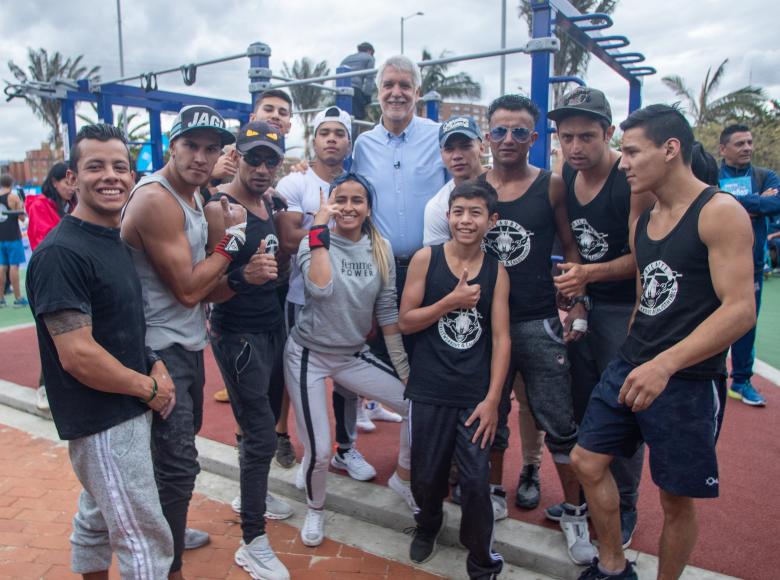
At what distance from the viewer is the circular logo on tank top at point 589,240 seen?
2.95 meters

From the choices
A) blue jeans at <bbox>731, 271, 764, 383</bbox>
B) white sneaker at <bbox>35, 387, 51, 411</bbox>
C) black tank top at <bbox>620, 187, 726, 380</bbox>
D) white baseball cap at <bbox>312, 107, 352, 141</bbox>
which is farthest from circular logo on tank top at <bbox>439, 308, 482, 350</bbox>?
white sneaker at <bbox>35, 387, 51, 411</bbox>

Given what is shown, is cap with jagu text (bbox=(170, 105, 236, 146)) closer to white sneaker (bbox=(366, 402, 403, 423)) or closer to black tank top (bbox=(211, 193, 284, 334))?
black tank top (bbox=(211, 193, 284, 334))

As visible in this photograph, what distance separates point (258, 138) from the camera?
302cm

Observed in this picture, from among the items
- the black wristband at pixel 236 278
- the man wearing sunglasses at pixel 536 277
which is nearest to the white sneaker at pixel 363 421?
the man wearing sunglasses at pixel 536 277

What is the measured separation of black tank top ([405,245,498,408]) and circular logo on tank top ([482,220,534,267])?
0.11 metres

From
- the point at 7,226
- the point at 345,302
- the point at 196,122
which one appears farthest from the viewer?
the point at 7,226

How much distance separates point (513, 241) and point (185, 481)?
75.4 inches

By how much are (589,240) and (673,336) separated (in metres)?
0.76

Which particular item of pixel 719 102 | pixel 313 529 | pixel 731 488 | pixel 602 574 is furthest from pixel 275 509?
pixel 719 102

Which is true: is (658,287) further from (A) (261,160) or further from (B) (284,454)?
(B) (284,454)

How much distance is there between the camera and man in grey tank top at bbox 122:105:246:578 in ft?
8.21

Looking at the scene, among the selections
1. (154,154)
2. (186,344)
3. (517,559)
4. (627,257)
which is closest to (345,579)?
(517,559)

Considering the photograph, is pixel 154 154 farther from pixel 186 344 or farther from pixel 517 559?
pixel 517 559

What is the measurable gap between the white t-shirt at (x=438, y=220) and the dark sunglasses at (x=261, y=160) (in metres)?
0.86
